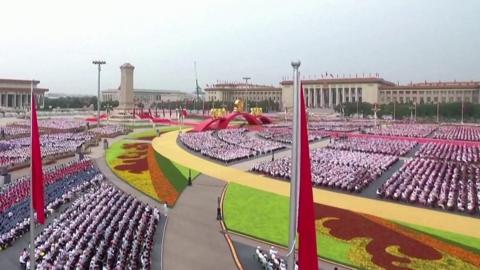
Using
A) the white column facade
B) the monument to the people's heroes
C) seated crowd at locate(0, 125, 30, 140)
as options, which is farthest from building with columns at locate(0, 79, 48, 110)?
the white column facade

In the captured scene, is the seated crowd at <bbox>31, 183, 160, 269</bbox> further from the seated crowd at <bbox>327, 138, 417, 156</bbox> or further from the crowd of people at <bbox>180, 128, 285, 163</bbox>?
the seated crowd at <bbox>327, 138, 417, 156</bbox>

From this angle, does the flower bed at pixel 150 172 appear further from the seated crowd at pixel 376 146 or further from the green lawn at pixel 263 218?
the seated crowd at pixel 376 146

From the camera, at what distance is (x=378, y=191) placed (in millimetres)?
24188

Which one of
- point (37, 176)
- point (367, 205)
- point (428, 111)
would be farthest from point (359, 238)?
point (428, 111)

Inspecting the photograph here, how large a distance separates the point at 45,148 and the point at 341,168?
26.9 meters

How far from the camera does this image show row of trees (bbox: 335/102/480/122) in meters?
92.8

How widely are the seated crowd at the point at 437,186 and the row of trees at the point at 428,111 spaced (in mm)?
67452

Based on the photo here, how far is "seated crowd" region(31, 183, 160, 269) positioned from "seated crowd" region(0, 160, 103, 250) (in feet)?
4.52

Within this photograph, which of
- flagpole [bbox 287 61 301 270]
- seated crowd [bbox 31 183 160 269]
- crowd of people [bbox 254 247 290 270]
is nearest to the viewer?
flagpole [bbox 287 61 301 270]

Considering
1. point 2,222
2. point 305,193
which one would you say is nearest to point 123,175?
point 2,222

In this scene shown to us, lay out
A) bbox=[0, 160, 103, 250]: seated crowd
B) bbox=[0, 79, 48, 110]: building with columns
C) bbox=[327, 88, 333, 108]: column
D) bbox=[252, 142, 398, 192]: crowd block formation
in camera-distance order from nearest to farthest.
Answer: bbox=[0, 160, 103, 250]: seated crowd < bbox=[252, 142, 398, 192]: crowd block formation < bbox=[0, 79, 48, 110]: building with columns < bbox=[327, 88, 333, 108]: column

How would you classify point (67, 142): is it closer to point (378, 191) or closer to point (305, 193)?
point (378, 191)

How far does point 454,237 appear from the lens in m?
17.8

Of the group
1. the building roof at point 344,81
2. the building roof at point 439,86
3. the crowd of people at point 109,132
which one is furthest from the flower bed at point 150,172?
the building roof at point 439,86
